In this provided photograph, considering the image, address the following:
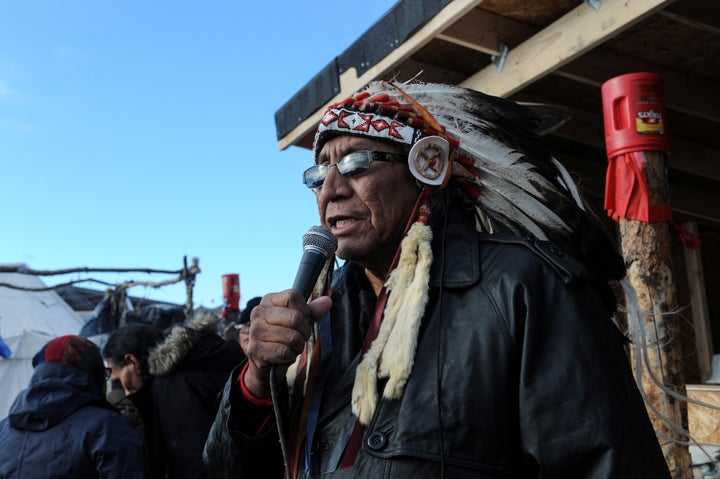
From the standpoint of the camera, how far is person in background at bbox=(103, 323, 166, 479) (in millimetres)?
4031

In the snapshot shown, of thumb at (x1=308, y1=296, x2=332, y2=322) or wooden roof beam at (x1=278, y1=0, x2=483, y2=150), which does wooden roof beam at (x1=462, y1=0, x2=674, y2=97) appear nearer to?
wooden roof beam at (x1=278, y1=0, x2=483, y2=150)

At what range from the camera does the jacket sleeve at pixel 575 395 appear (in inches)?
57.4

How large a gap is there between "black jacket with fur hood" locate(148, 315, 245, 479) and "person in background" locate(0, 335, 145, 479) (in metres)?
0.33

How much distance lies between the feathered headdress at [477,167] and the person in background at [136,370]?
252 cm

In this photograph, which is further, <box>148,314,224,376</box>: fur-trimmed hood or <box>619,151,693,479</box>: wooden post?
<box>148,314,224,376</box>: fur-trimmed hood

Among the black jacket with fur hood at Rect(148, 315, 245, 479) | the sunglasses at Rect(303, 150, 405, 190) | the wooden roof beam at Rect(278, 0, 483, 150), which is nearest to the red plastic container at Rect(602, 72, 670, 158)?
the wooden roof beam at Rect(278, 0, 483, 150)

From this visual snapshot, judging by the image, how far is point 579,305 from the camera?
161cm

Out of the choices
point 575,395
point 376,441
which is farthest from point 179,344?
point 575,395

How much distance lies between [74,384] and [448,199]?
2536mm

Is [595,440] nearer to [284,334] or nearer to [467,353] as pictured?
[467,353]

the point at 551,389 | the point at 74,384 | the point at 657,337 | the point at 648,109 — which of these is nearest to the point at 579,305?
the point at 551,389

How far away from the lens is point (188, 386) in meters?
3.89

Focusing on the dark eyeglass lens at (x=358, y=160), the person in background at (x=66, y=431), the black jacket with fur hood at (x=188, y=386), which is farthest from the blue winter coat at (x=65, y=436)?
the dark eyeglass lens at (x=358, y=160)

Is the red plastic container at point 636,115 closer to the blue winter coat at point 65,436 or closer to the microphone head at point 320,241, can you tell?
the microphone head at point 320,241
